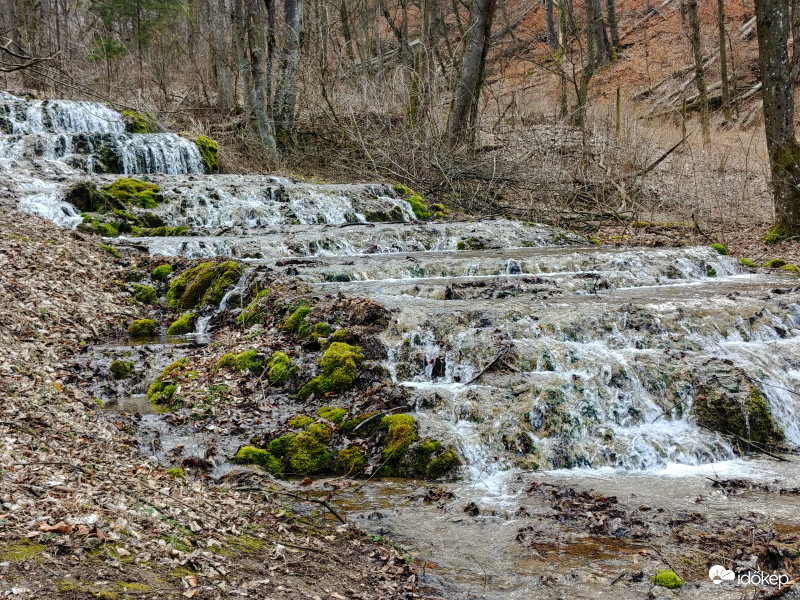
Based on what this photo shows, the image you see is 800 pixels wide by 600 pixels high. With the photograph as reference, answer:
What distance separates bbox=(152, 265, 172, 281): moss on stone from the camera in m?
10.3

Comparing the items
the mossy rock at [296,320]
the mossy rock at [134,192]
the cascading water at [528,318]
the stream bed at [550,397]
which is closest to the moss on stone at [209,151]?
the cascading water at [528,318]

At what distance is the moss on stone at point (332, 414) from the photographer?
6.27m

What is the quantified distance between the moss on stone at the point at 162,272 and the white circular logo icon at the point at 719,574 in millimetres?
8503

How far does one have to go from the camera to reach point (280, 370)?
23.2 feet

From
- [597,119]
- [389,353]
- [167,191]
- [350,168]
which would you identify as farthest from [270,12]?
[389,353]

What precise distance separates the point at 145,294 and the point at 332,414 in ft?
15.8

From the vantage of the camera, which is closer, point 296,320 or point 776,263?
point 296,320

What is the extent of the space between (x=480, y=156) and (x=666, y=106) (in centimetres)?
1243

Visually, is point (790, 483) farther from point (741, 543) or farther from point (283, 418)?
point (283, 418)

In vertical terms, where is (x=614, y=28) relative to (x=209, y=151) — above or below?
above

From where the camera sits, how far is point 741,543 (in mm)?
4316

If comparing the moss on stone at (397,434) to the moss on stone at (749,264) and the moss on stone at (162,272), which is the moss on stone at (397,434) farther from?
the moss on stone at (749,264)

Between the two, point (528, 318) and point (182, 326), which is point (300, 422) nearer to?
point (528, 318)

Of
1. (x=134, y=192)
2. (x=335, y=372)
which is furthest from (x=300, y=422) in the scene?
(x=134, y=192)
